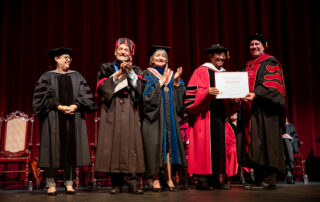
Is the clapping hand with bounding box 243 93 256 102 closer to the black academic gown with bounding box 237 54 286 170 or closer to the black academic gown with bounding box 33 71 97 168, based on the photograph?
the black academic gown with bounding box 237 54 286 170

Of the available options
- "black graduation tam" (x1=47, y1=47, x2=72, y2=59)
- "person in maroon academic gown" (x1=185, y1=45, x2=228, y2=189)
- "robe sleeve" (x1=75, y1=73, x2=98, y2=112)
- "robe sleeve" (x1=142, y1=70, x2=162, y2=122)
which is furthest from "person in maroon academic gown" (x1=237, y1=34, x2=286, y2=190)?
"black graduation tam" (x1=47, y1=47, x2=72, y2=59)

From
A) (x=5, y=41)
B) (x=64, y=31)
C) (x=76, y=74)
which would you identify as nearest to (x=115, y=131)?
(x=76, y=74)

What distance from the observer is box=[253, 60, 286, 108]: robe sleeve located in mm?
3766

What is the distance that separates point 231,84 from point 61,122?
6.73ft

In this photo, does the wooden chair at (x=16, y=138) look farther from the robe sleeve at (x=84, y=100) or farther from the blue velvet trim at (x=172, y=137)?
the blue velvet trim at (x=172, y=137)

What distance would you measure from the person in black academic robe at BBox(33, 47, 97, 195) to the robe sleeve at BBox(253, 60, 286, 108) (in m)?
2.07

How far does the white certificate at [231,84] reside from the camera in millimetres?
3705

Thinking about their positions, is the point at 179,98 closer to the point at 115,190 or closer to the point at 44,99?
the point at 115,190

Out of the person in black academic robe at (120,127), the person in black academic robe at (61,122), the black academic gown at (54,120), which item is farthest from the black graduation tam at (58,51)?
the person in black academic robe at (120,127)

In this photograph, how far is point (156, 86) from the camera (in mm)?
3717


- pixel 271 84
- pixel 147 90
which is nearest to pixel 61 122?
pixel 147 90

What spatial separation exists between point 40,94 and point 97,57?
310cm

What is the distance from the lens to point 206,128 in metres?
3.86

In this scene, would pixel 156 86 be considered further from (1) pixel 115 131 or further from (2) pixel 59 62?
(2) pixel 59 62
